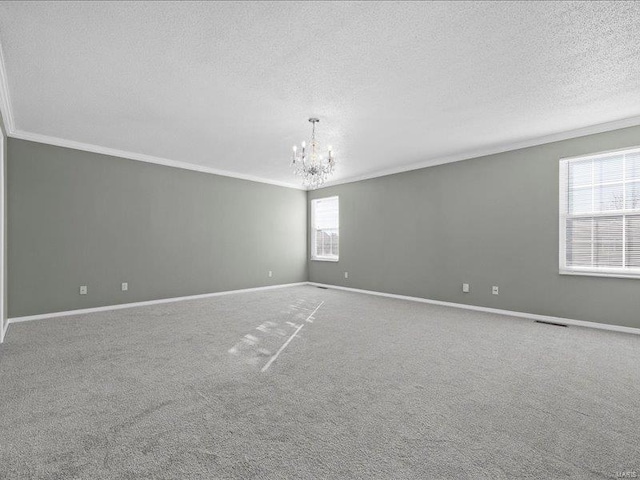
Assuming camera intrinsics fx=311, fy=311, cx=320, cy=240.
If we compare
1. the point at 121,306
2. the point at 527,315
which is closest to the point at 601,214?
the point at 527,315

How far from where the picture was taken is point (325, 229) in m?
7.80

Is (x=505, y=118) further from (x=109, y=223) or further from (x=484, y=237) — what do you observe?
(x=109, y=223)

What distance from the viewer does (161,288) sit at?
5.56m

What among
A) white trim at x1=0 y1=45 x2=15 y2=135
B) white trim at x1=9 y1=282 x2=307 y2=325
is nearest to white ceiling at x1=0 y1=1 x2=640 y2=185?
white trim at x1=0 y1=45 x2=15 y2=135

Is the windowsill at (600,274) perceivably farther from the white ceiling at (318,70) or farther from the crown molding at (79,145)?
the crown molding at (79,145)

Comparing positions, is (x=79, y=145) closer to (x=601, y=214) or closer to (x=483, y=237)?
(x=483, y=237)

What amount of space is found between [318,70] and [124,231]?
428 cm

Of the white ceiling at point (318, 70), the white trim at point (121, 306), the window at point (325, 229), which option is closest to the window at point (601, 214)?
the white ceiling at point (318, 70)

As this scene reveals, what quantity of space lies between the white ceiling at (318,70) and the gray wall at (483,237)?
544mm

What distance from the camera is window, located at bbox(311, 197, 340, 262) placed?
7.56 metres

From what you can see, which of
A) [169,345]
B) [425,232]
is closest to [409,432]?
[169,345]

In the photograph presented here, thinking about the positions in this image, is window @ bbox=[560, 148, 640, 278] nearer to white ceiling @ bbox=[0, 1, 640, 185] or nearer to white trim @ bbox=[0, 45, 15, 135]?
white ceiling @ bbox=[0, 1, 640, 185]

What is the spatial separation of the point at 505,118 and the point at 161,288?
19.2ft

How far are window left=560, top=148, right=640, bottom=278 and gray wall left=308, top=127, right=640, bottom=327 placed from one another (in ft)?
0.45
